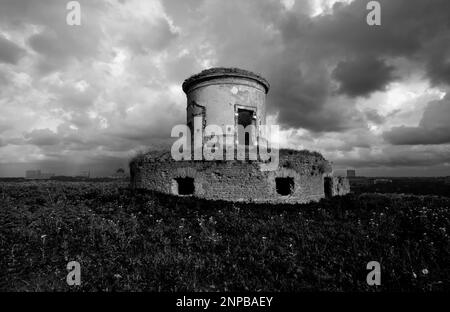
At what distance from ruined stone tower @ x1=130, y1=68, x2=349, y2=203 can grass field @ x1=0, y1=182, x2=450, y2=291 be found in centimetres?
177

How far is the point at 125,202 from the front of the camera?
9859mm

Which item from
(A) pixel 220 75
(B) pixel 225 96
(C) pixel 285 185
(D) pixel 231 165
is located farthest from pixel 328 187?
(A) pixel 220 75

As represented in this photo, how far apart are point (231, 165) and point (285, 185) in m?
3.81

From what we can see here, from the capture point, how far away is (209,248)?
6141 mm

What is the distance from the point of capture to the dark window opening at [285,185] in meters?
12.0

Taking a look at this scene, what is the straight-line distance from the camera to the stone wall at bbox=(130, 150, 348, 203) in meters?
11.0

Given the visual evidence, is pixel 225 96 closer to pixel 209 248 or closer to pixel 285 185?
pixel 285 185

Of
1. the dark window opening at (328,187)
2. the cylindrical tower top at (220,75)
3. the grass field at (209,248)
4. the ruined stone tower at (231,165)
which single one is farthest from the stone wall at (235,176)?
the cylindrical tower top at (220,75)

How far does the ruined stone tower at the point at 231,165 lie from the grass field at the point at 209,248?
177 centimetres

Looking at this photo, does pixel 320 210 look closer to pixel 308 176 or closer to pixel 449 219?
pixel 308 176
